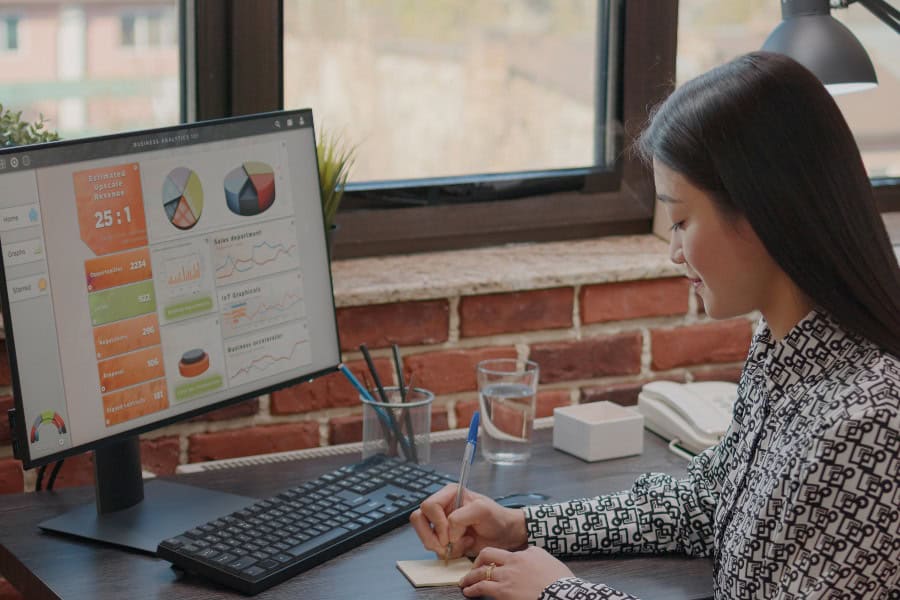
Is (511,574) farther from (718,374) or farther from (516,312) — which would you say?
(718,374)

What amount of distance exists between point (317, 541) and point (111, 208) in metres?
0.41

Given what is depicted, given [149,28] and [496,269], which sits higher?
[149,28]

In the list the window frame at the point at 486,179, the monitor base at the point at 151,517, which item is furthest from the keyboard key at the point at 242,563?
the window frame at the point at 486,179

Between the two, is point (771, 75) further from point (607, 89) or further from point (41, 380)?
point (607, 89)

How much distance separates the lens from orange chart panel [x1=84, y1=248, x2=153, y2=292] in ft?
4.13

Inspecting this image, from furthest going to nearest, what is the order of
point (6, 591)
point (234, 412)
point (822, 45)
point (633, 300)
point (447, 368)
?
point (633, 300), point (447, 368), point (234, 412), point (6, 591), point (822, 45)

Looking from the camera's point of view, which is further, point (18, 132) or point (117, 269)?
point (18, 132)

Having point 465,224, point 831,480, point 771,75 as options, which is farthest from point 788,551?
point 465,224

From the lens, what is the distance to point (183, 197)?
4.39 feet

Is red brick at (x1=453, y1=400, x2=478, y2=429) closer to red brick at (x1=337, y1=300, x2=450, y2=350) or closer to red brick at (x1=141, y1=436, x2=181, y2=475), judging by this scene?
red brick at (x1=337, y1=300, x2=450, y2=350)

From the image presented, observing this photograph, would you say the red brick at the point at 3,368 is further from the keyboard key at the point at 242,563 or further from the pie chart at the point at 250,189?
the keyboard key at the point at 242,563

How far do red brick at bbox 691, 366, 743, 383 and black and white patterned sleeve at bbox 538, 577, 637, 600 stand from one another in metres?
0.90

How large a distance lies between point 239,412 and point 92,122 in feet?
1.57

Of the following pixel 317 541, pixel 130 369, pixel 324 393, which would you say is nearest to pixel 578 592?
pixel 317 541
